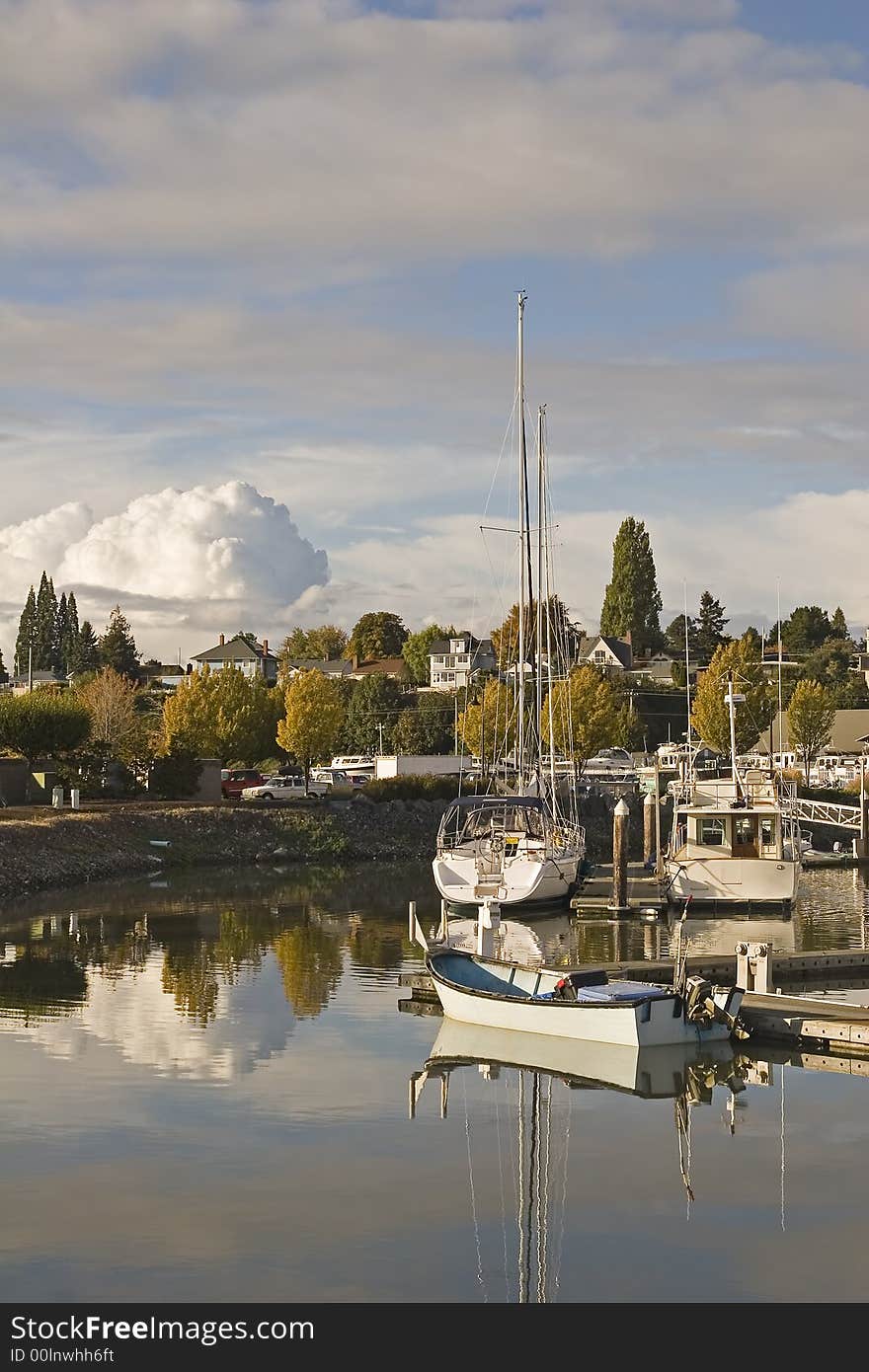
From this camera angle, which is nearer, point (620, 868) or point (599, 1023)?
point (599, 1023)

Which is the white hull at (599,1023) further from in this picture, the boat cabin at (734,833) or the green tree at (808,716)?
the green tree at (808,716)

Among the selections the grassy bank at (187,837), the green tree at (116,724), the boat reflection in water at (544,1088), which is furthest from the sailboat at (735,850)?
the green tree at (116,724)

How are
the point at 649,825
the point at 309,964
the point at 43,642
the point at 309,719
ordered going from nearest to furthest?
the point at 309,964, the point at 649,825, the point at 309,719, the point at 43,642

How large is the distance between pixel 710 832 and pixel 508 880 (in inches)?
306

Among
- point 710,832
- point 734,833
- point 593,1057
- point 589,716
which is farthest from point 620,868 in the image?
point 589,716

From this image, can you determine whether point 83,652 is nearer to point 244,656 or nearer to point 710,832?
point 244,656

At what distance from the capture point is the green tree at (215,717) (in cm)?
8388

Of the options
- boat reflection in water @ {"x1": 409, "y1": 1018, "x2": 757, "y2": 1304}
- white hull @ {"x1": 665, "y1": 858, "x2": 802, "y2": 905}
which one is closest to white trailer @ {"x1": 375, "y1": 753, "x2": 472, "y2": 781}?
white hull @ {"x1": 665, "y1": 858, "x2": 802, "y2": 905}

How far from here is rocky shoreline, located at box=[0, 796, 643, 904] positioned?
188 feet

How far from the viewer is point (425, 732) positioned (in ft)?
378

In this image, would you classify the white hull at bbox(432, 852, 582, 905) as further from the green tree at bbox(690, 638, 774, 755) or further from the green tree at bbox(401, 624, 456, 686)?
the green tree at bbox(401, 624, 456, 686)

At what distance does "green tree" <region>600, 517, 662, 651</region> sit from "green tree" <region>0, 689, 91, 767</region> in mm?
100525
